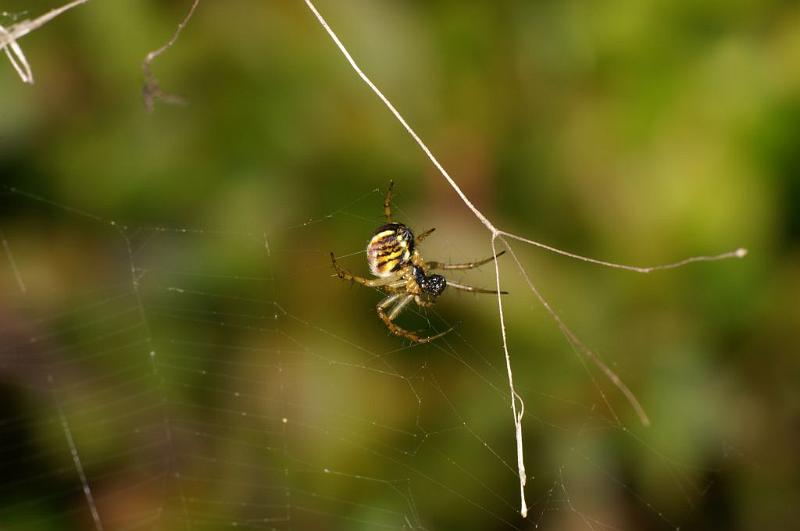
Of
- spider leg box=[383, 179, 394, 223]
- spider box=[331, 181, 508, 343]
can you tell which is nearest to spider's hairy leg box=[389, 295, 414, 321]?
spider box=[331, 181, 508, 343]

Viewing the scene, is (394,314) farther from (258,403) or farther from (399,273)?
(258,403)

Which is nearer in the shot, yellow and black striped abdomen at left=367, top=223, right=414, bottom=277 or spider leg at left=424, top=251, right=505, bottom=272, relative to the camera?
yellow and black striped abdomen at left=367, top=223, right=414, bottom=277

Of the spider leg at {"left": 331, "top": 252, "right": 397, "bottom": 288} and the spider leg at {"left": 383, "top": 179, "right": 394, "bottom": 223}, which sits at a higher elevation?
the spider leg at {"left": 383, "top": 179, "right": 394, "bottom": 223}

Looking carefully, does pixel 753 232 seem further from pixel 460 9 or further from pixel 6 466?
pixel 6 466

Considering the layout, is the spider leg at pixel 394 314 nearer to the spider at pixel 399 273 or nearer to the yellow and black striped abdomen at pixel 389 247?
the spider at pixel 399 273

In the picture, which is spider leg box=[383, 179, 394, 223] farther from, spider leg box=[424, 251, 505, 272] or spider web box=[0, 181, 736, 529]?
spider leg box=[424, 251, 505, 272]

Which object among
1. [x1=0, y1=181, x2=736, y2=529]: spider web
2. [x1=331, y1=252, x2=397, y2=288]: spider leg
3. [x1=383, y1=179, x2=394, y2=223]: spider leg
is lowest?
[x1=0, y1=181, x2=736, y2=529]: spider web

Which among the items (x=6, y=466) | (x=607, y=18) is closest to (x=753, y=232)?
(x=607, y=18)

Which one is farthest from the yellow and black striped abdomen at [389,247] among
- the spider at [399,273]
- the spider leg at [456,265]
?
the spider leg at [456,265]
